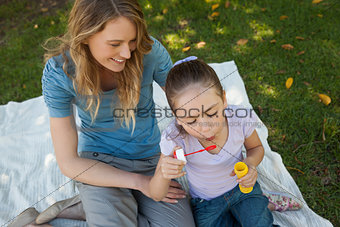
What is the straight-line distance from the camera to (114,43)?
5.02ft

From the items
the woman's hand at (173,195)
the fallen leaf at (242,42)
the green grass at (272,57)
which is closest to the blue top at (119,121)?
the woman's hand at (173,195)

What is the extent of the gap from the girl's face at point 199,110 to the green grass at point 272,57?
3.72 feet

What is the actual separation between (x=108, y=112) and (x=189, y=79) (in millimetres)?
622

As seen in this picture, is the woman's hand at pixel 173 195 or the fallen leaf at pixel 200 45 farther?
the fallen leaf at pixel 200 45

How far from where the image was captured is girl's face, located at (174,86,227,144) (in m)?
1.43

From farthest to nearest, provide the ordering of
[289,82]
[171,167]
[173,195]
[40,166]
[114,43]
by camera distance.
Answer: [289,82]
[40,166]
[173,195]
[114,43]
[171,167]

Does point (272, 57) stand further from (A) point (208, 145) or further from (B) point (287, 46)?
(A) point (208, 145)

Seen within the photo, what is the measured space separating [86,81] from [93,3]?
41 centimetres

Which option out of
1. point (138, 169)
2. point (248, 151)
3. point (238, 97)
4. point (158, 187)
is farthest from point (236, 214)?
point (238, 97)

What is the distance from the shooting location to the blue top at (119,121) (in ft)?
5.79

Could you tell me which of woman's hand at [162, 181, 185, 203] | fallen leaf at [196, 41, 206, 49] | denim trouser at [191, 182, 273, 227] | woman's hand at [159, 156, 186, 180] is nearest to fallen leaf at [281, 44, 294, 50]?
fallen leaf at [196, 41, 206, 49]

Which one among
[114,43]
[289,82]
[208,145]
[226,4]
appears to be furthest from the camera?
[226,4]

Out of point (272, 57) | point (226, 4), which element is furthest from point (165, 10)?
point (272, 57)

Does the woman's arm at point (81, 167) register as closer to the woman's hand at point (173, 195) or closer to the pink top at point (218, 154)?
the woman's hand at point (173, 195)
